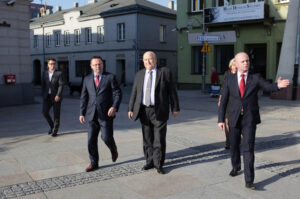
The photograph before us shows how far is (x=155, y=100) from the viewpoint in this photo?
524 cm

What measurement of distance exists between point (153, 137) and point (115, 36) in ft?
93.8

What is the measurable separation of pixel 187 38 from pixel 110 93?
21022 millimetres

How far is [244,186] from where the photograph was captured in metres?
4.69

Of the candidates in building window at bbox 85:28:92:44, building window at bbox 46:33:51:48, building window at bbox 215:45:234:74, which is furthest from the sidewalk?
building window at bbox 46:33:51:48

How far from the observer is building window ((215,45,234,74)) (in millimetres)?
23627

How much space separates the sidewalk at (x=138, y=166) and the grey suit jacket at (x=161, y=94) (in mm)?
927

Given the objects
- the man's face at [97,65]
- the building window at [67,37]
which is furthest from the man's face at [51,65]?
the building window at [67,37]

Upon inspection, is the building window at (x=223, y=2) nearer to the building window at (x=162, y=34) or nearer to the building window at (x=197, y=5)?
the building window at (x=197, y=5)

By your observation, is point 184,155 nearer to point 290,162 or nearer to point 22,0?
point 290,162

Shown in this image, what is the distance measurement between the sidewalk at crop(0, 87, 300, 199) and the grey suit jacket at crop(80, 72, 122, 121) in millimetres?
914

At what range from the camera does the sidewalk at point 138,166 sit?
449cm

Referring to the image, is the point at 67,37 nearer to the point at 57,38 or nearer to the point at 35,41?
the point at 57,38

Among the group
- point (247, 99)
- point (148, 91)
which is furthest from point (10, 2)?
point (247, 99)

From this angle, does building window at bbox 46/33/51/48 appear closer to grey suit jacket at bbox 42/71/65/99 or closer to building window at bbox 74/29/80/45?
building window at bbox 74/29/80/45
